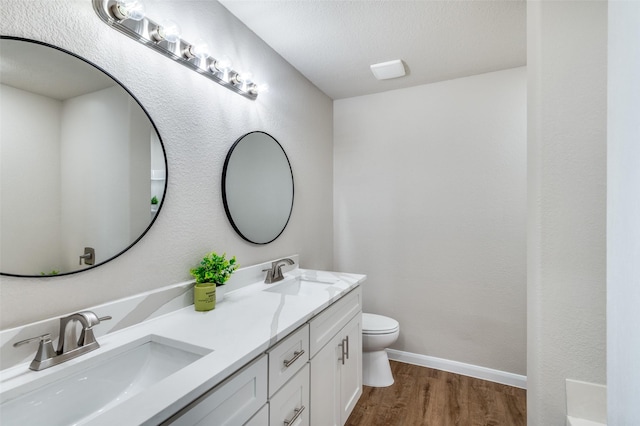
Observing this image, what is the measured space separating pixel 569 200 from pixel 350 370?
1.48 m

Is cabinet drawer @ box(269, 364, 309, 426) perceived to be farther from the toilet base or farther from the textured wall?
the toilet base

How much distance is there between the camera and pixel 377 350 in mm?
2283

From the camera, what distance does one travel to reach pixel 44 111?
1.00 meters

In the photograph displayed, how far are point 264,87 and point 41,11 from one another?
1077mm

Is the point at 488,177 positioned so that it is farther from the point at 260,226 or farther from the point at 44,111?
the point at 44,111

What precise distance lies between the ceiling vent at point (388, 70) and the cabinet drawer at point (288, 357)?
1.94 m

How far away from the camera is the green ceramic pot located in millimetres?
1359

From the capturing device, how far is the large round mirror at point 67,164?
92 cm

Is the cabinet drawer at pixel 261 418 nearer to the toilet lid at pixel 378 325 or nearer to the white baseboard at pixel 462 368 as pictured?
the toilet lid at pixel 378 325

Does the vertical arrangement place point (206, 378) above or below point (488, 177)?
below

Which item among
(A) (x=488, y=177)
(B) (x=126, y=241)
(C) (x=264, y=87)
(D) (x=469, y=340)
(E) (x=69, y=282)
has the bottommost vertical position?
(D) (x=469, y=340)
